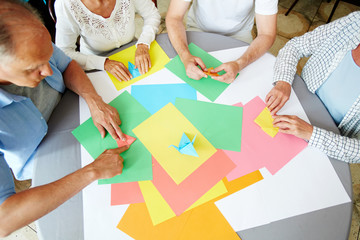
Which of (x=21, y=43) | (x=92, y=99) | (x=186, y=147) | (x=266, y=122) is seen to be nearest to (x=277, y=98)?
(x=266, y=122)

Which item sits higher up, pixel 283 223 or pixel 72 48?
pixel 72 48

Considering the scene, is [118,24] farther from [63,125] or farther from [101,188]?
[101,188]

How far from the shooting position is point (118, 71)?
1.07 metres

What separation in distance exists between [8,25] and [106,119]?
1.42 feet

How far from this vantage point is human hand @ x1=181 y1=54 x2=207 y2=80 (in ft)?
3.38

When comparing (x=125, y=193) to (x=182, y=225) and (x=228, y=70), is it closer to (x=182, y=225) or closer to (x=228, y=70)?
(x=182, y=225)

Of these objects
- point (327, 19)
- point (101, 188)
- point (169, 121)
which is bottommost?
point (101, 188)

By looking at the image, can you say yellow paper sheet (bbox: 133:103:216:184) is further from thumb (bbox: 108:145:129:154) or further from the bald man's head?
the bald man's head

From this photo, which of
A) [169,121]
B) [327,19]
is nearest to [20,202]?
[169,121]

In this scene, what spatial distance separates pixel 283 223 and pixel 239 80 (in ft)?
2.00

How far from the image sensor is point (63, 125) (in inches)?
37.9

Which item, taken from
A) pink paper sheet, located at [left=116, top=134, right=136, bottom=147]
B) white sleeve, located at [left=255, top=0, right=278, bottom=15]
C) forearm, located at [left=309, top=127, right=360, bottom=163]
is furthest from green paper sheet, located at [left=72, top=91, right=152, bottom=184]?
white sleeve, located at [left=255, top=0, right=278, bottom=15]

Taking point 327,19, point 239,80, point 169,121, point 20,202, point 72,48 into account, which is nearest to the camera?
point 20,202

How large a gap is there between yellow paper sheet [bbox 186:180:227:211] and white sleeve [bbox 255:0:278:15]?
0.87 m
